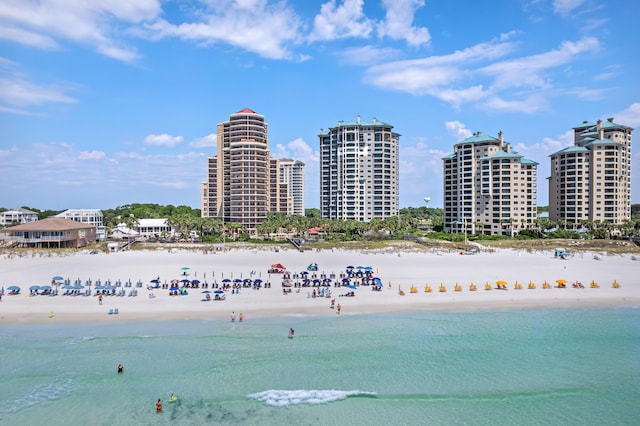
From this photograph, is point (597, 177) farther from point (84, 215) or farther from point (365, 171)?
point (84, 215)

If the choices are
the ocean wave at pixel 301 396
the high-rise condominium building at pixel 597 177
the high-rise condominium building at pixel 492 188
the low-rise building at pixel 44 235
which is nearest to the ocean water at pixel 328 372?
the ocean wave at pixel 301 396

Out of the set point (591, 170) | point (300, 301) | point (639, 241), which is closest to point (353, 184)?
point (591, 170)

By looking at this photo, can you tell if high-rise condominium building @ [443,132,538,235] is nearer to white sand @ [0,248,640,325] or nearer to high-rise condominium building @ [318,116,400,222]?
high-rise condominium building @ [318,116,400,222]

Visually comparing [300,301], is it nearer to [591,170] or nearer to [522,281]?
[522,281]

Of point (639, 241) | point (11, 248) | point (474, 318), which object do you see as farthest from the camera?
point (639, 241)

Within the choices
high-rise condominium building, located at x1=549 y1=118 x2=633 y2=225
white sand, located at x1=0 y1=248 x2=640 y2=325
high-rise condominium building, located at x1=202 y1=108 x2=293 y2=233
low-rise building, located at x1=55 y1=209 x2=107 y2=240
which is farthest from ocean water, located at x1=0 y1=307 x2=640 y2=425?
low-rise building, located at x1=55 y1=209 x2=107 y2=240

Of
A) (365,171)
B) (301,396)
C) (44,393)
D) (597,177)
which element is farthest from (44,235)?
(597,177)

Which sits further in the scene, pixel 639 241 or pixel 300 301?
pixel 639 241

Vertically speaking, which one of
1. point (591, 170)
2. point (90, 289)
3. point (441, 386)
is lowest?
point (441, 386)
